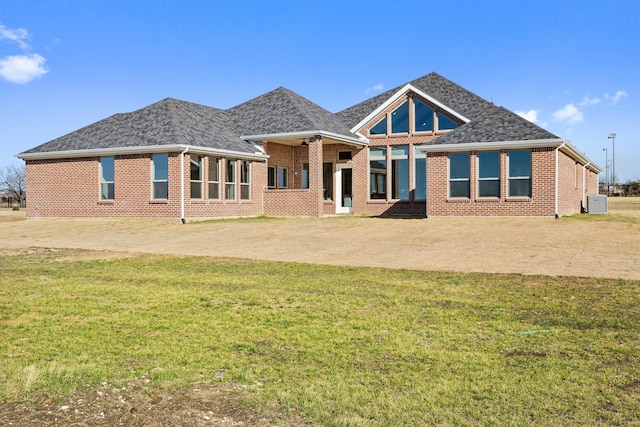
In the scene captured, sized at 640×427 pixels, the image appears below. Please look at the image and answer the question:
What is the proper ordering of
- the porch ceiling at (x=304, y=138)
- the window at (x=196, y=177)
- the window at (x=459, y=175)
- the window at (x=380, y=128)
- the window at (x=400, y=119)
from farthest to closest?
the window at (x=380, y=128)
the window at (x=400, y=119)
the porch ceiling at (x=304, y=138)
the window at (x=196, y=177)
the window at (x=459, y=175)

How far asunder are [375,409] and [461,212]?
20698mm

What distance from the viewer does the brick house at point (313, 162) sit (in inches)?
938

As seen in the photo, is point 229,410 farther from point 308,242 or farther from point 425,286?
point 308,242

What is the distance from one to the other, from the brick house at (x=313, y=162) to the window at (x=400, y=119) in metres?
0.06

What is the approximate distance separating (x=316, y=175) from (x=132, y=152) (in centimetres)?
810

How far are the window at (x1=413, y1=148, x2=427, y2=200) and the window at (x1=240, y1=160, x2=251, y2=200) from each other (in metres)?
7.93

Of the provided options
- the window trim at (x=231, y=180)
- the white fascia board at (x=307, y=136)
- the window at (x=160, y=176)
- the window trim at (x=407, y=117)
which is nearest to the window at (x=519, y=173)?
the window trim at (x=407, y=117)

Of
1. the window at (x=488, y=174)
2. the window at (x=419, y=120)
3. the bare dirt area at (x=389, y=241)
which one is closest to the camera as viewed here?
the bare dirt area at (x=389, y=241)

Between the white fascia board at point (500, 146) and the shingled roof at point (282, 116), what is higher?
the shingled roof at point (282, 116)

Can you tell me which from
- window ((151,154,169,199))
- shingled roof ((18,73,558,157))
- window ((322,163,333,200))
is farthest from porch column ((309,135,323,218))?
window ((151,154,169,199))

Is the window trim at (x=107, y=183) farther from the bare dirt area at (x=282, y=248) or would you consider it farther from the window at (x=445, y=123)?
the window at (x=445, y=123)

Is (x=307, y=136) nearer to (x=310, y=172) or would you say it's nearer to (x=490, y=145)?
(x=310, y=172)

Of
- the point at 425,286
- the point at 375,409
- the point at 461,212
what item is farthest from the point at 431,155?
the point at 375,409

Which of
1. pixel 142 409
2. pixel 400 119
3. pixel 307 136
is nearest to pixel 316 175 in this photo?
pixel 307 136
